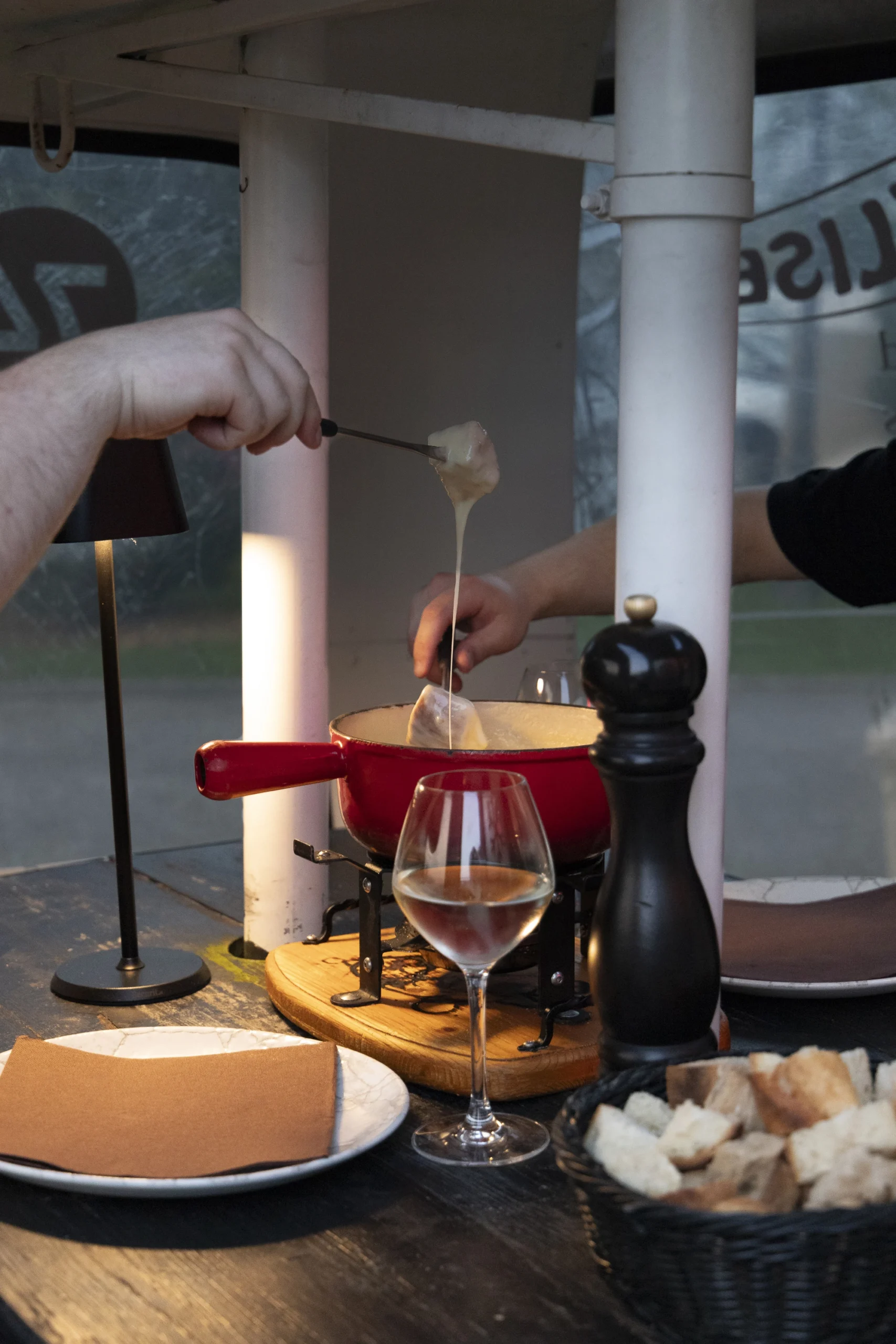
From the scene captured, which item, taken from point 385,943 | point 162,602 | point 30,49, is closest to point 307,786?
point 385,943

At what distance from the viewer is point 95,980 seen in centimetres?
125

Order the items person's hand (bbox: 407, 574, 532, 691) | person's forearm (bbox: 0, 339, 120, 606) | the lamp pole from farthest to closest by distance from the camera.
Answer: person's hand (bbox: 407, 574, 532, 691) → the lamp pole → person's forearm (bbox: 0, 339, 120, 606)

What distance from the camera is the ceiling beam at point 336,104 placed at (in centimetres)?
100

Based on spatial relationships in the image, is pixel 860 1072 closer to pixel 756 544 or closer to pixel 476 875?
pixel 476 875

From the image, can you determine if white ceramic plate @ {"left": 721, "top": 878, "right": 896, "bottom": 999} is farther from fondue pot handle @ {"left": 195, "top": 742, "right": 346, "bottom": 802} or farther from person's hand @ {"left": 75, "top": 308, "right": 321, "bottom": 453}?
person's hand @ {"left": 75, "top": 308, "right": 321, "bottom": 453}

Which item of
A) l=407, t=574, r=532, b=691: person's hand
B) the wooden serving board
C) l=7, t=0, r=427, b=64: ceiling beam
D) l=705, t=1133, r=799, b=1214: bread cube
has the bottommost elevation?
the wooden serving board

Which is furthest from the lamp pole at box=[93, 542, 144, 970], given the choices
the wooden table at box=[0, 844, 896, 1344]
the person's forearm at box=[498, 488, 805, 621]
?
the person's forearm at box=[498, 488, 805, 621]

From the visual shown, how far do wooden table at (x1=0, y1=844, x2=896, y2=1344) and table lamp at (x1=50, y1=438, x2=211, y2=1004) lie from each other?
13.2 inches

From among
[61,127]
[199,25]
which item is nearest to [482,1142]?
[199,25]

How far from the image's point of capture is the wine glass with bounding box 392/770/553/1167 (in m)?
0.86

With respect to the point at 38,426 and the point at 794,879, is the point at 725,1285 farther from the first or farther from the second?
the point at 794,879

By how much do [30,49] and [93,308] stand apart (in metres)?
2.40

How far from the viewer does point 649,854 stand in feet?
2.83

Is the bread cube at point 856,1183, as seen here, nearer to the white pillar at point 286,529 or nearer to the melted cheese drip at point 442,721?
the melted cheese drip at point 442,721
